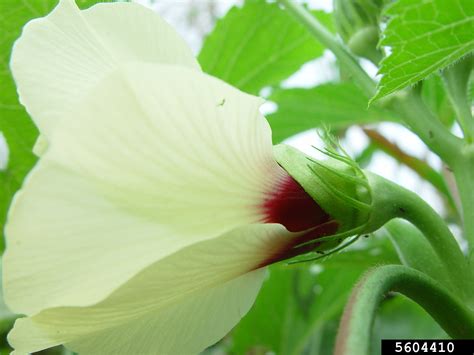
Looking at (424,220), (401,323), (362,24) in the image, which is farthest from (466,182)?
(401,323)

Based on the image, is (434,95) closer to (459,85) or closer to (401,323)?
(459,85)

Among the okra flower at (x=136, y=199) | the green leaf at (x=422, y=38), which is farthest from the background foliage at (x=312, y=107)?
the okra flower at (x=136, y=199)

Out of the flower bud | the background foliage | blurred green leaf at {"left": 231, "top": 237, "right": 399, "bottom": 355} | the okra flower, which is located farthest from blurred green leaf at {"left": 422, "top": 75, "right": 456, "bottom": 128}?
the okra flower

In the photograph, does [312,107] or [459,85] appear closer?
[459,85]

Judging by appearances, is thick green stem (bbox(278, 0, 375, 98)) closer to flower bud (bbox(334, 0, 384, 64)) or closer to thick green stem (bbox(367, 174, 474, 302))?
flower bud (bbox(334, 0, 384, 64))

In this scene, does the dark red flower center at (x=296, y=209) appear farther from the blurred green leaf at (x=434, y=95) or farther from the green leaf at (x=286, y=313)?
the green leaf at (x=286, y=313)

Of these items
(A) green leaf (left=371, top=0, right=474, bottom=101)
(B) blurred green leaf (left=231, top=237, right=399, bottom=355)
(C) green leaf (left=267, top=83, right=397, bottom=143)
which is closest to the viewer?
(A) green leaf (left=371, top=0, right=474, bottom=101)
